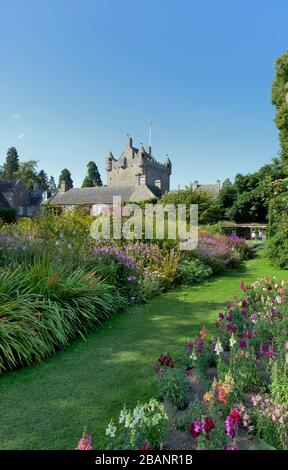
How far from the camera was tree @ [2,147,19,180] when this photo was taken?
7038 cm

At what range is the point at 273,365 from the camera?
8.66 ft

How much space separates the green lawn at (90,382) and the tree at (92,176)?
209 ft

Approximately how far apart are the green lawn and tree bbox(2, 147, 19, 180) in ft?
235

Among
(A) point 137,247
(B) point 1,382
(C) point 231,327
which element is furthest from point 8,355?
(A) point 137,247

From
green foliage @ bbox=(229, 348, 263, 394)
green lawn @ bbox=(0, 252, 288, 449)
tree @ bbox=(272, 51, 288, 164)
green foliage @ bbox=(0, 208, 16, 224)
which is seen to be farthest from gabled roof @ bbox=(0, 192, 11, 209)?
green foliage @ bbox=(229, 348, 263, 394)

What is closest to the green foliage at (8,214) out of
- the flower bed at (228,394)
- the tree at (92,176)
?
the tree at (92,176)

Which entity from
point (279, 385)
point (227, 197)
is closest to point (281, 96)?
point (227, 197)

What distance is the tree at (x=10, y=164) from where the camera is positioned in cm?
7038

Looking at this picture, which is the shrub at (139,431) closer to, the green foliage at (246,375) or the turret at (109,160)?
the green foliage at (246,375)

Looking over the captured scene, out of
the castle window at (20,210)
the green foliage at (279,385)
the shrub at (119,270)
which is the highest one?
the castle window at (20,210)

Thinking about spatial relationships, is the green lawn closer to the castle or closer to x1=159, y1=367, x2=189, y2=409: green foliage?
x1=159, y1=367, x2=189, y2=409: green foliage

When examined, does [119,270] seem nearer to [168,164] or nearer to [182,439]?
[182,439]

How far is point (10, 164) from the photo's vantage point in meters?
71.1
